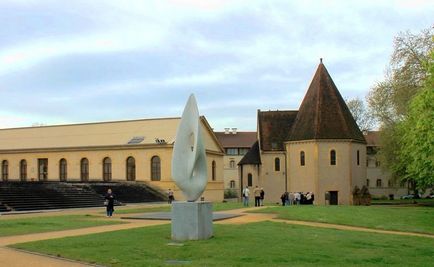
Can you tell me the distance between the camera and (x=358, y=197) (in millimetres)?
62000

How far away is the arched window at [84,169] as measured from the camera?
68.9 metres

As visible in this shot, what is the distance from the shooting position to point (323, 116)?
6366 centimetres

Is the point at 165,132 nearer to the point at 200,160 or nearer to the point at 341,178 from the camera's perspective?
the point at 341,178

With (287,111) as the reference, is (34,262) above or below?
below

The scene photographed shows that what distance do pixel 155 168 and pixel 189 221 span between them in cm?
4725

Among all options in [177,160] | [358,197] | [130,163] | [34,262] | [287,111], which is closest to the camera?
[34,262]

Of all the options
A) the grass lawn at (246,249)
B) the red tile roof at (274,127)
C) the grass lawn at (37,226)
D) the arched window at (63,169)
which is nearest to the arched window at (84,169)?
the arched window at (63,169)

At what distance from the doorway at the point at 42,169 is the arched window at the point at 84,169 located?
5.51 m

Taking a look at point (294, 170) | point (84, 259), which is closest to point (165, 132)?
point (294, 170)

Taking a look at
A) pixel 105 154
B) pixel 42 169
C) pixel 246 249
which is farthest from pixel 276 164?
pixel 246 249

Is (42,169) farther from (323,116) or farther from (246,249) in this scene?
(246,249)

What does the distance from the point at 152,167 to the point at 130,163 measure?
10.7 feet

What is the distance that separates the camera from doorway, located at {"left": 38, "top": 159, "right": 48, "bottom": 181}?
71.6 metres

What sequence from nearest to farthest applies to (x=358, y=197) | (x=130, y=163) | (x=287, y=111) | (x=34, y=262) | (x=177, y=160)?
(x=34, y=262) < (x=177, y=160) < (x=358, y=197) < (x=130, y=163) < (x=287, y=111)
